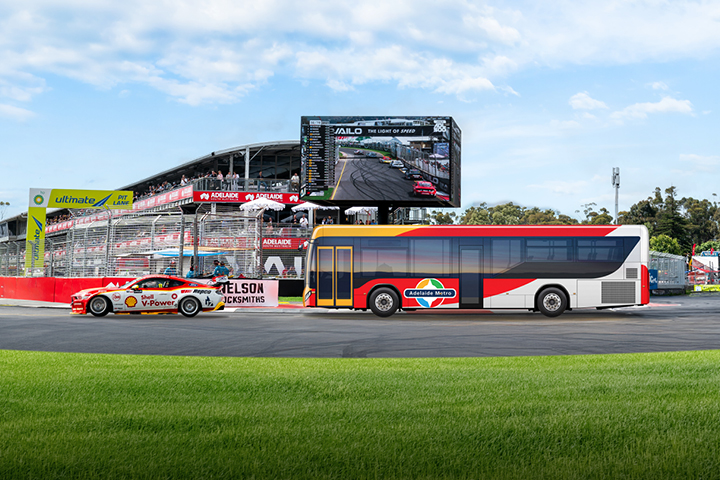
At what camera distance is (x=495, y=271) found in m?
20.0

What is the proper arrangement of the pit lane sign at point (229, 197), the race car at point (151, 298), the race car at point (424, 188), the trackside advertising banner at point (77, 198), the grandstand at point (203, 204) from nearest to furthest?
the race car at point (151, 298) → the grandstand at point (203, 204) → the race car at point (424, 188) → the trackside advertising banner at point (77, 198) → the pit lane sign at point (229, 197)

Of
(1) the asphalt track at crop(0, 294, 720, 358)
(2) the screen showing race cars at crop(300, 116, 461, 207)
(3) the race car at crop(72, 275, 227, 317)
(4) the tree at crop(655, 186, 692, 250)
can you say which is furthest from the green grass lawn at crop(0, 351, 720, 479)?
(4) the tree at crop(655, 186, 692, 250)

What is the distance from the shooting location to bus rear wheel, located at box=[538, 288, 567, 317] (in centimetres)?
2003

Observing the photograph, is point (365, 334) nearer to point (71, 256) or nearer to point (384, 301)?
point (384, 301)

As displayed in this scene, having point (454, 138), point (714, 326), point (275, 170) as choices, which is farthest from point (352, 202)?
point (275, 170)

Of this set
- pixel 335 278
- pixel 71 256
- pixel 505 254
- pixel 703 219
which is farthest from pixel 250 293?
pixel 703 219

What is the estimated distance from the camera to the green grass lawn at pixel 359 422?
427cm

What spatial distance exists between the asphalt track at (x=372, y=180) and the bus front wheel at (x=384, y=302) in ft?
32.8

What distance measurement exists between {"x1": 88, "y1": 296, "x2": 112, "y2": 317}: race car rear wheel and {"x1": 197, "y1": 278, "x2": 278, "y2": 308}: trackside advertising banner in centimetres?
558

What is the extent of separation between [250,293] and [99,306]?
21.2 ft

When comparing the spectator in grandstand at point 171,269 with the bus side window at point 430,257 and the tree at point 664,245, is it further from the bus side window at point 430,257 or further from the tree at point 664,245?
the tree at point 664,245

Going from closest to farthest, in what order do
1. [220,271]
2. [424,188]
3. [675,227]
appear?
1. [220,271]
2. [424,188]
3. [675,227]

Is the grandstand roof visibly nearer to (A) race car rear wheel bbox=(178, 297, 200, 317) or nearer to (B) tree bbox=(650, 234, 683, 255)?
(A) race car rear wheel bbox=(178, 297, 200, 317)

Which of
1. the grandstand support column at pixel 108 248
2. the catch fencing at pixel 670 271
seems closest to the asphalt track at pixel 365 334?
the grandstand support column at pixel 108 248
